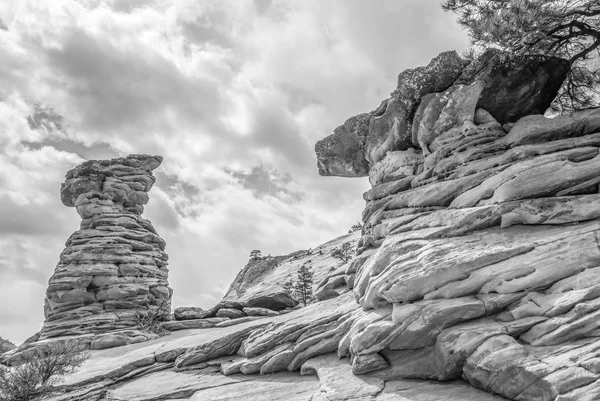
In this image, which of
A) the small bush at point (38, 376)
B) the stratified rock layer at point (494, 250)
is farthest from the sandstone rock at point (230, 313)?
the stratified rock layer at point (494, 250)

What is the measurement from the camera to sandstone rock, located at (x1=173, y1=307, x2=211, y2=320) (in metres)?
35.4

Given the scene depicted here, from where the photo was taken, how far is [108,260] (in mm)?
39844

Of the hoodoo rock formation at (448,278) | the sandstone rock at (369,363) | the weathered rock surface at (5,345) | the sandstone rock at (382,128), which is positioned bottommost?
the sandstone rock at (369,363)

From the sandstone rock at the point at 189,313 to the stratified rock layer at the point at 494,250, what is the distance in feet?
66.2

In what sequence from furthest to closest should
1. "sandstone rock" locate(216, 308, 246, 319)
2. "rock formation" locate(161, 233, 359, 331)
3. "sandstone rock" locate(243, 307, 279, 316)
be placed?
"sandstone rock" locate(216, 308, 246, 319) < "sandstone rock" locate(243, 307, 279, 316) < "rock formation" locate(161, 233, 359, 331)

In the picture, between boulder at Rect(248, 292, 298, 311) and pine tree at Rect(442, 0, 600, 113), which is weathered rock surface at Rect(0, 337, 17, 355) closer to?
boulder at Rect(248, 292, 298, 311)

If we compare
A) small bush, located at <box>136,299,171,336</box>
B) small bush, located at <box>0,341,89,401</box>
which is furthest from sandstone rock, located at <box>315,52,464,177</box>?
small bush, located at <box>0,341,89,401</box>

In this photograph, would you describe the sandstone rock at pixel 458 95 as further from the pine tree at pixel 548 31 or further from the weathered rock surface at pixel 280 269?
the weathered rock surface at pixel 280 269

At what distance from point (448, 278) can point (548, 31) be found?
1375 centimetres

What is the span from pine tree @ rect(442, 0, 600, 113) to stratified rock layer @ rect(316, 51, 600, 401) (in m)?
1.10

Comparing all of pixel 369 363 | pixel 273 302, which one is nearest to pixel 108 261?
pixel 273 302

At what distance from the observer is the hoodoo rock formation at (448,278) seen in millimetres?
11219

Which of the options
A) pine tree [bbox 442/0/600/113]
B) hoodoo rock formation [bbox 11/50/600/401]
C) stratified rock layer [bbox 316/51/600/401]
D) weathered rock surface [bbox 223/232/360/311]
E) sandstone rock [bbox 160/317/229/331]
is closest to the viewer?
stratified rock layer [bbox 316/51/600/401]

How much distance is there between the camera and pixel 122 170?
46000 mm
